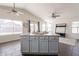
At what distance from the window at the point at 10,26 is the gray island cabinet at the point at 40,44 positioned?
3.74 meters

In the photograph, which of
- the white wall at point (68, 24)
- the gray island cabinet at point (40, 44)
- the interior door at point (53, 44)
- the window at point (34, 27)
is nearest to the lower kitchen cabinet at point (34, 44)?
the gray island cabinet at point (40, 44)

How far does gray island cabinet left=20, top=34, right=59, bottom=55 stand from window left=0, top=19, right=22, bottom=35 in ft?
12.3

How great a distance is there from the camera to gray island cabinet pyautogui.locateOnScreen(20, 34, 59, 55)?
3.77 m

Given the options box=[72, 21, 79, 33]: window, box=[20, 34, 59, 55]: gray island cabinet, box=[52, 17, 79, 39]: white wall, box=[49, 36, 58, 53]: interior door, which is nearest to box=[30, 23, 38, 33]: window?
box=[52, 17, 79, 39]: white wall

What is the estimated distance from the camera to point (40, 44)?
3822 mm

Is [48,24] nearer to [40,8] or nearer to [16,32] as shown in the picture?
[40,8]

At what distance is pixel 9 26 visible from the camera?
776cm

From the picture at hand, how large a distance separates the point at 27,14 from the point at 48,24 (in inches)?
86.5

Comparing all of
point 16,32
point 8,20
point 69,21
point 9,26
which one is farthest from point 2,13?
point 69,21

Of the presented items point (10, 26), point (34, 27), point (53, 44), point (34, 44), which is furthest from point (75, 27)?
point (34, 44)

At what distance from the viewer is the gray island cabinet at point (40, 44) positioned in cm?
377

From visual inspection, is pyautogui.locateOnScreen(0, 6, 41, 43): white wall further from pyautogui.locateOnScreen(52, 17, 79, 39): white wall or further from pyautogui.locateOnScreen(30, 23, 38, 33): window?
pyautogui.locateOnScreen(52, 17, 79, 39): white wall

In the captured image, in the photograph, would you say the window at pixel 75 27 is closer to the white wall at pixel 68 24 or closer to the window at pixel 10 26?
the white wall at pixel 68 24

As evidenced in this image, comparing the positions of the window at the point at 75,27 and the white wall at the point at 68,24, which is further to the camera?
the white wall at the point at 68,24
